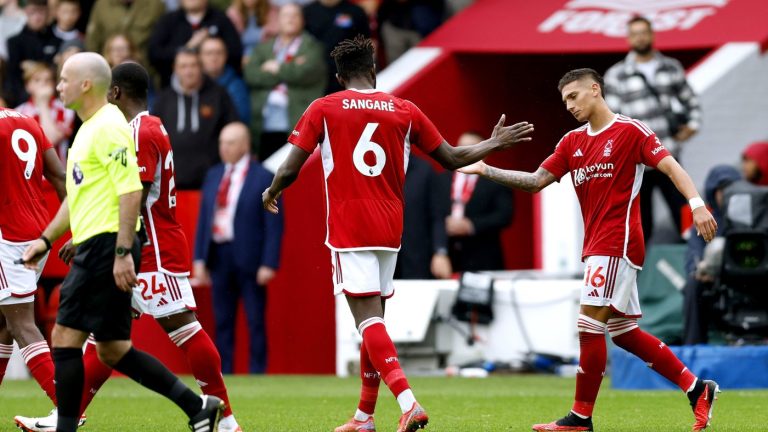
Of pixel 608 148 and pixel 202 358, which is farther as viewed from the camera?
pixel 608 148

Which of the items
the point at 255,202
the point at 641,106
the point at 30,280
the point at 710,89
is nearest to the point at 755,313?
the point at 641,106

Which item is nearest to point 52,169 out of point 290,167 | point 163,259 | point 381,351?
point 163,259

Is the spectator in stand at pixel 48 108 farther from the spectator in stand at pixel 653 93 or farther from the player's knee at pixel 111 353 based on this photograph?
the player's knee at pixel 111 353

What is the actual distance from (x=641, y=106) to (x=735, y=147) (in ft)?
7.83

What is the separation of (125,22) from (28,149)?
9581 mm

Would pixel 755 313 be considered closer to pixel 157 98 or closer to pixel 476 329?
pixel 476 329

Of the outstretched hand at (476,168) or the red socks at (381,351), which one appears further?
the outstretched hand at (476,168)

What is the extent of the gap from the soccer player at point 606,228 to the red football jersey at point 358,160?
730mm

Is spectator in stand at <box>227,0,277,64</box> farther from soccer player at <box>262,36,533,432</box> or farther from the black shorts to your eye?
the black shorts

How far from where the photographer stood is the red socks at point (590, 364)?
30.1 feet

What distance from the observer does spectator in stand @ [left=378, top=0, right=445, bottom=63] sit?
1964 centimetres

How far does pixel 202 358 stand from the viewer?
28.9ft

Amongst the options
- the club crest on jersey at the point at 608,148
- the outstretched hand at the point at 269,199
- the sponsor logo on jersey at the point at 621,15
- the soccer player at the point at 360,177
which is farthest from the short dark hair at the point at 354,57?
the sponsor logo on jersey at the point at 621,15

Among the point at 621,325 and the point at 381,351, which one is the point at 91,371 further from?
the point at 621,325
